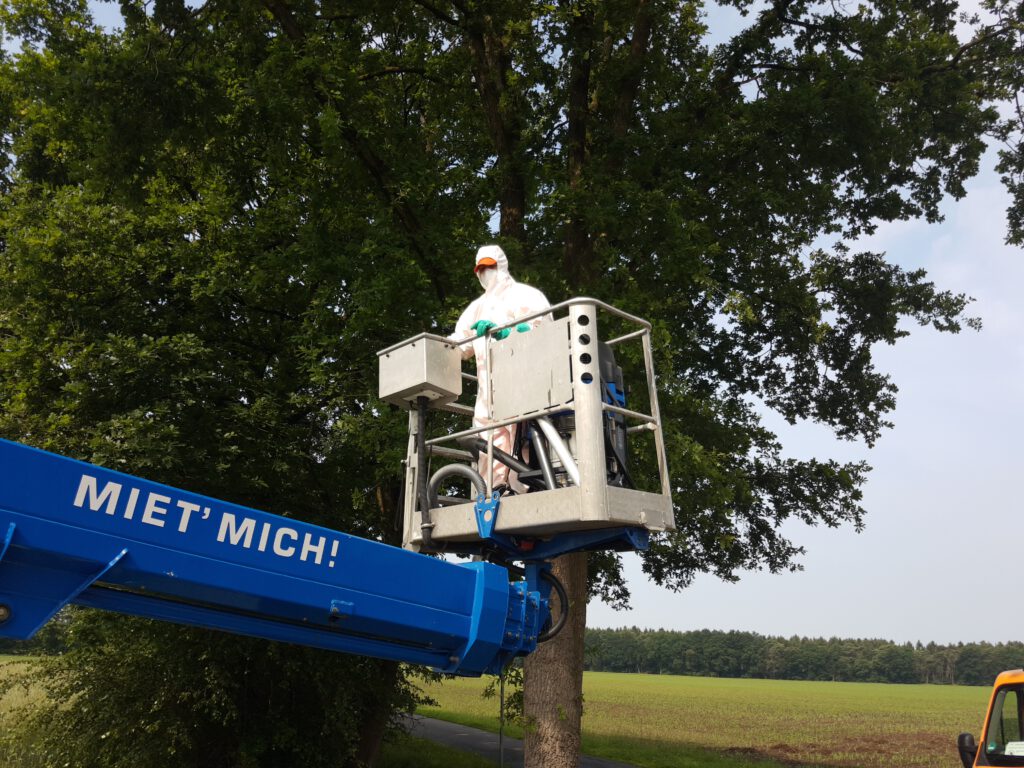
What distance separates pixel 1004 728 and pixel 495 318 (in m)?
7.43

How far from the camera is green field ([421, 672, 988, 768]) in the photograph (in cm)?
2264

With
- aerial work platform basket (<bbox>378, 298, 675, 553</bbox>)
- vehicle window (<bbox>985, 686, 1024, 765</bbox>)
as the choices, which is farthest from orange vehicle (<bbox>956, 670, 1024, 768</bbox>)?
aerial work platform basket (<bbox>378, 298, 675, 553</bbox>)

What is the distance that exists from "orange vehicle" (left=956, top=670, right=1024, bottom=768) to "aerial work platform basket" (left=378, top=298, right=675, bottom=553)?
668 cm

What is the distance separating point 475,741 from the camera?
24.0 meters

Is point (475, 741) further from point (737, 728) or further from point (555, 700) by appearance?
point (555, 700)

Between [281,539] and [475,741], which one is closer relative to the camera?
[281,539]

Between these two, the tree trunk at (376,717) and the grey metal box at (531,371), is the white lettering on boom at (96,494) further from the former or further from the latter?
the tree trunk at (376,717)

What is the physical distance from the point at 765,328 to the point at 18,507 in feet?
54.4

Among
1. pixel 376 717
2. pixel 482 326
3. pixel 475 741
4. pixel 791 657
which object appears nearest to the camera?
pixel 482 326

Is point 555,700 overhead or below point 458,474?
below

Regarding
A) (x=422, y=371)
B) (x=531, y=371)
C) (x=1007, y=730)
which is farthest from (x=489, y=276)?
(x=1007, y=730)

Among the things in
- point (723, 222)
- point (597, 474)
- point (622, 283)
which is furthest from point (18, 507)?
point (723, 222)

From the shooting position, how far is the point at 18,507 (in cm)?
278

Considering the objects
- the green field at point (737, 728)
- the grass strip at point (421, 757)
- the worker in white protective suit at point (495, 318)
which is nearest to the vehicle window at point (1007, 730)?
the worker in white protective suit at point (495, 318)
